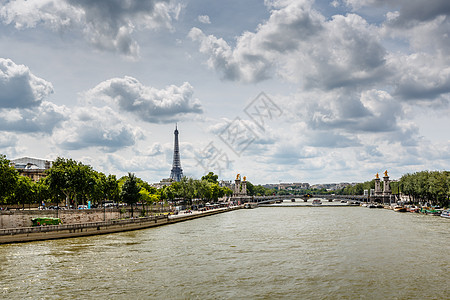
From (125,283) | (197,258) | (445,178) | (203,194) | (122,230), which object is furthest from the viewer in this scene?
(203,194)

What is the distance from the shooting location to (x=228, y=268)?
28.8 metres

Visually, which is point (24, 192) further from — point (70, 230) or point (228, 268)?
point (228, 268)

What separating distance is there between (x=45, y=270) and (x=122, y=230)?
997 inches

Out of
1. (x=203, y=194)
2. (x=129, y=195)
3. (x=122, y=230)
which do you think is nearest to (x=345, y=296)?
(x=122, y=230)

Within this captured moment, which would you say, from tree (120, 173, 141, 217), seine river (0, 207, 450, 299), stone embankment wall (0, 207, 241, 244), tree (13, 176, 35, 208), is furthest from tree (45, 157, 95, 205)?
seine river (0, 207, 450, 299)

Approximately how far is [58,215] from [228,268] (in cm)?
3190

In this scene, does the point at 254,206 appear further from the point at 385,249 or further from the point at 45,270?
the point at 45,270

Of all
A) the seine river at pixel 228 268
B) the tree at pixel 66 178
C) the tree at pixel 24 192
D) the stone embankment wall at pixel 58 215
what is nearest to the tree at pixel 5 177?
the tree at pixel 66 178

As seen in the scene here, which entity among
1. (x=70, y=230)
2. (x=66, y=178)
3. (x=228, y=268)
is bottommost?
(x=228, y=268)

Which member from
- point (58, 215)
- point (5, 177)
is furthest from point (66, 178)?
point (58, 215)

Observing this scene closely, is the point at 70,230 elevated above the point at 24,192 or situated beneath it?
situated beneath

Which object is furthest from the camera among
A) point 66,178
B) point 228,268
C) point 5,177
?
point 66,178

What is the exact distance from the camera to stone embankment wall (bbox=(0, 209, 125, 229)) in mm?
45469

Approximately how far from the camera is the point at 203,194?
13350cm
